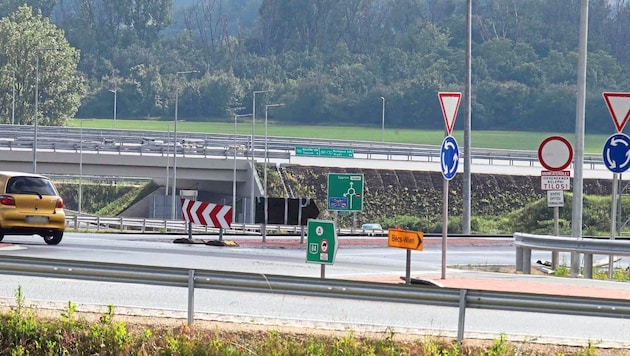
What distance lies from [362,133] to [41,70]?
96.9ft

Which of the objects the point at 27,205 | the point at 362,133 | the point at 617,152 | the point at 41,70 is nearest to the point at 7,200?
the point at 27,205

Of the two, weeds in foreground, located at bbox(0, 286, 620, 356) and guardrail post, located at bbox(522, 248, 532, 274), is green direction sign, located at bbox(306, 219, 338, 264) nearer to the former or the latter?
weeds in foreground, located at bbox(0, 286, 620, 356)

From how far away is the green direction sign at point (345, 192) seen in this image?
33156 millimetres

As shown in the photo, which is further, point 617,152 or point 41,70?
point 41,70

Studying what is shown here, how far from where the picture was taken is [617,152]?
22141 millimetres

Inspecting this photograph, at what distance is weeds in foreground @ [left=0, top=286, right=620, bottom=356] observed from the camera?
42.1ft

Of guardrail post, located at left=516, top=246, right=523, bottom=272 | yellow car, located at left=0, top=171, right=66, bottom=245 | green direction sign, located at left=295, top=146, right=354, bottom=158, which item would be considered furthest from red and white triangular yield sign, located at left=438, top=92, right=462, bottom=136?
green direction sign, located at left=295, top=146, right=354, bottom=158

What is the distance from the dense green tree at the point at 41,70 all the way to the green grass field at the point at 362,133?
7.75 metres

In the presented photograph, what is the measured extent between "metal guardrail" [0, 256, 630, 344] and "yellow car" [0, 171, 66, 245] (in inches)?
452

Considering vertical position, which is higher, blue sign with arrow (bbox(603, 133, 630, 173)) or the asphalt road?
blue sign with arrow (bbox(603, 133, 630, 173))

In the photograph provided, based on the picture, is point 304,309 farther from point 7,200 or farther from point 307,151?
point 307,151

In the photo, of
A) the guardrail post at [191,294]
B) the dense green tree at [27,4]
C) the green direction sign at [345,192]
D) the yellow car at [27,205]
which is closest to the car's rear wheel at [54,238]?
the yellow car at [27,205]

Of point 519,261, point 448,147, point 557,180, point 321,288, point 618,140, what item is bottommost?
point 519,261

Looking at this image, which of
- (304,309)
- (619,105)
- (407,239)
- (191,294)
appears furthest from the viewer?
(619,105)
